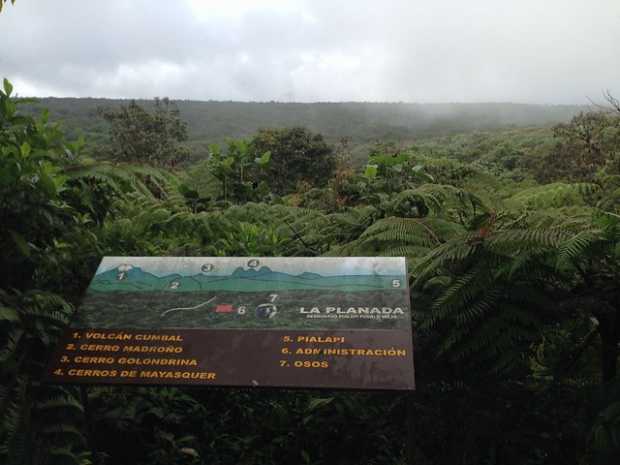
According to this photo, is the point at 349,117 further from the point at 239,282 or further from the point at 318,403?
the point at 239,282

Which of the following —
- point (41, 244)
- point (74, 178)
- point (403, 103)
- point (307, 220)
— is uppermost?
point (403, 103)

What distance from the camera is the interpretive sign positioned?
7.88 ft

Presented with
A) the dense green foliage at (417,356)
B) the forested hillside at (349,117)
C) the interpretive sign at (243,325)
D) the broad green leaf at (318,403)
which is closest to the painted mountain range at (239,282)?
the interpretive sign at (243,325)

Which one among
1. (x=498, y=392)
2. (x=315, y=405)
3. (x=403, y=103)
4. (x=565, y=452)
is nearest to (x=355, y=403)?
(x=315, y=405)

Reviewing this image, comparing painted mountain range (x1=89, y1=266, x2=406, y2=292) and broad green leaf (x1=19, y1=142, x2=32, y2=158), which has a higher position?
broad green leaf (x1=19, y1=142, x2=32, y2=158)

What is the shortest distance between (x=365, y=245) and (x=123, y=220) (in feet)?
6.41

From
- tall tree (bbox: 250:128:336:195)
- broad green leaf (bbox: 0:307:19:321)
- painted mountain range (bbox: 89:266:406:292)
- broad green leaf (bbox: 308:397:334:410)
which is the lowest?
broad green leaf (bbox: 308:397:334:410)

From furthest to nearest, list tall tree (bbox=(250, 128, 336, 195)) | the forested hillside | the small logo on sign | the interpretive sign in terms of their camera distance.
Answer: the forested hillside, tall tree (bbox=(250, 128, 336, 195)), the small logo on sign, the interpretive sign

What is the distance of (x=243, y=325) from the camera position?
2625mm

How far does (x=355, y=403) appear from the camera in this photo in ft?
10.5

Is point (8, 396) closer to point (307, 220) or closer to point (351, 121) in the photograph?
point (307, 220)

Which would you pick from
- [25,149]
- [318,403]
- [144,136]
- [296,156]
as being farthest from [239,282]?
[144,136]

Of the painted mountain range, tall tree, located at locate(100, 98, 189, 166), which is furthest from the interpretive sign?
tall tree, located at locate(100, 98, 189, 166)

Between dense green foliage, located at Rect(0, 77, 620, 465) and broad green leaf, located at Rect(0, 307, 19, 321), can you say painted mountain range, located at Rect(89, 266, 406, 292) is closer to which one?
dense green foliage, located at Rect(0, 77, 620, 465)
